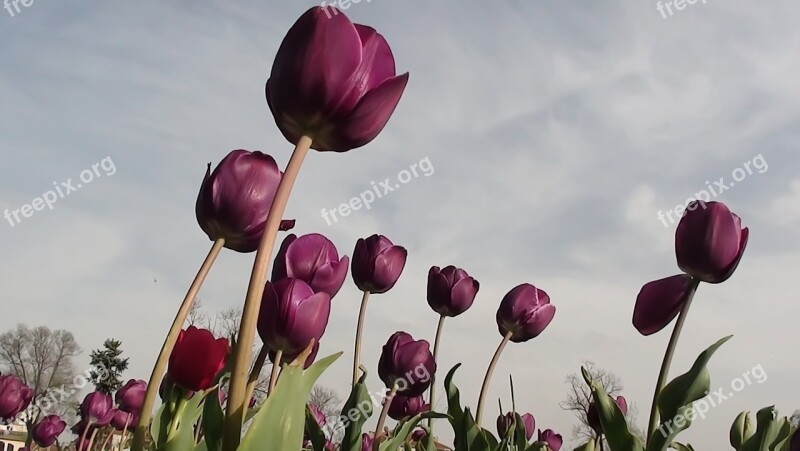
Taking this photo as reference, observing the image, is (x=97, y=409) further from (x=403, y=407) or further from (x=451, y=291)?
(x=451, y=291)

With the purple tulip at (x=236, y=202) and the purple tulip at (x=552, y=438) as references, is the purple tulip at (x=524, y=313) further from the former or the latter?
the purple tulip at (x=236, y=202)

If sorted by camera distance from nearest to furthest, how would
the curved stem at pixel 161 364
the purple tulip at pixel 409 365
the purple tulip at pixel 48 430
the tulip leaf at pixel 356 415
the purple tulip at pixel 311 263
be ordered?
the curved stem at pixel 161 364 < the purple tulip at pixel 311 263 < the tulip leaf at pixel 356 415 < the purple tulip at pixel 409 365 < the purple tulip at pixel 48 430

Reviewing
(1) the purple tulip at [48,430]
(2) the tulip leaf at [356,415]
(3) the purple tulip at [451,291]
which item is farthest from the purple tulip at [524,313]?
(1) the purple tulip at [48,430]

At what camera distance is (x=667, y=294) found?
→ 4.53 feet

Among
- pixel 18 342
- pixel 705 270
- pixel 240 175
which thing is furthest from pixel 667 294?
pixel 18 342

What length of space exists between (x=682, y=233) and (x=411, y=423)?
2.16 ft

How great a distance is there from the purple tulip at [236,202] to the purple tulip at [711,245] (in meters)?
0.88

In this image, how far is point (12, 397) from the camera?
2902mm

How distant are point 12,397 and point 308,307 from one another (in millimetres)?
2514

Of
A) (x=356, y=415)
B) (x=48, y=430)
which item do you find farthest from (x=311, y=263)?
(x=48, y=430)

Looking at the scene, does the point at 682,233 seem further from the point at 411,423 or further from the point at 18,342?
the point at 18,342

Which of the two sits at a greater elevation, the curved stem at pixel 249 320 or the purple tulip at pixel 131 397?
the purple tulip at pixel 131 397

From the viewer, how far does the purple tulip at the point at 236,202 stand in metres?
0.86

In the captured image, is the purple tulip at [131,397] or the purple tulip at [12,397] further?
the purple tulip at [12,397]
